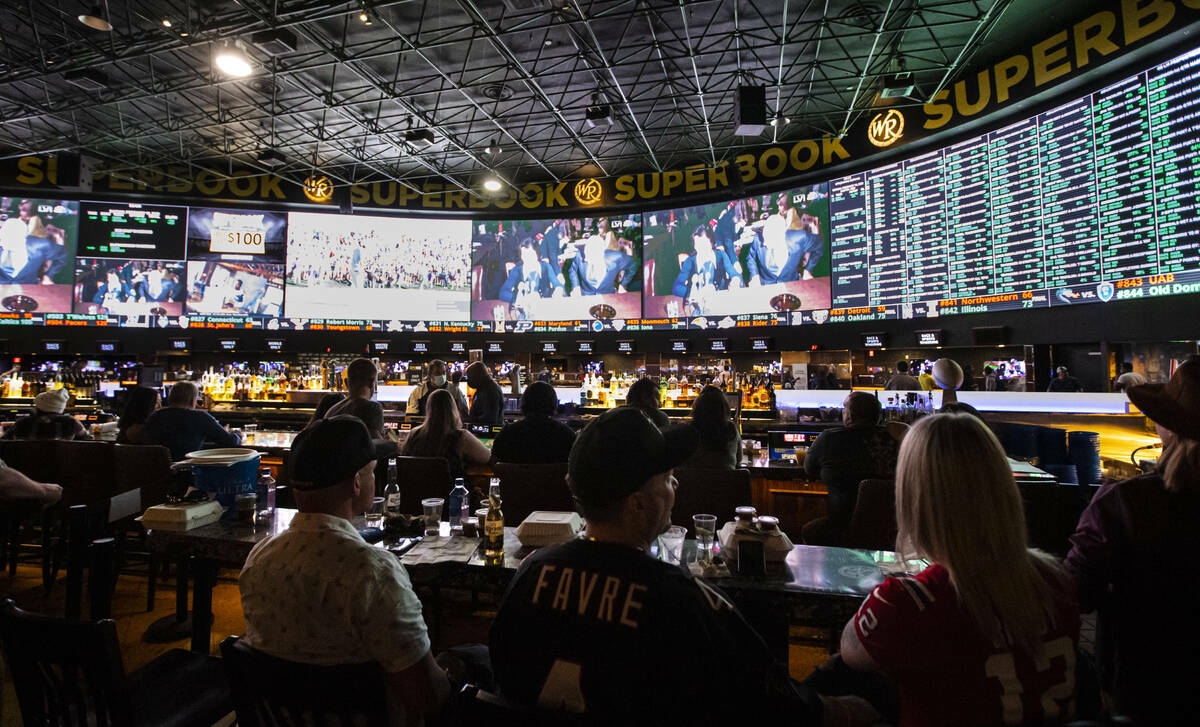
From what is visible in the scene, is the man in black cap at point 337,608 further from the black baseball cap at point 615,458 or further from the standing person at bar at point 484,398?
the standing person at bar at point 484,398

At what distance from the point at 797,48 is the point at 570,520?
9049mm

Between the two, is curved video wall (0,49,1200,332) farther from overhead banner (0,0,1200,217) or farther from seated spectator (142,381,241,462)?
seated spectator (142,381,241,462)

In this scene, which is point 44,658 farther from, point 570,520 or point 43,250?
point 43,250

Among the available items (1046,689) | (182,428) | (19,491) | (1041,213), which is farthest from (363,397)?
(1041,213)

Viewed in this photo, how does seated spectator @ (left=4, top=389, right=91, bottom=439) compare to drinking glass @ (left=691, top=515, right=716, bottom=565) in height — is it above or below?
above

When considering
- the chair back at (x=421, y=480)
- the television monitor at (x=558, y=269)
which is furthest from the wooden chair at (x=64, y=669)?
the television monitor at (x=558, y=269)

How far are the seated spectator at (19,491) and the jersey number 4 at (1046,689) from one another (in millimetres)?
5088

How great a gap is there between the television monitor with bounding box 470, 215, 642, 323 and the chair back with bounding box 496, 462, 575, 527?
9.09 m

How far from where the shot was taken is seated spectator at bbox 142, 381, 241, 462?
480 cm

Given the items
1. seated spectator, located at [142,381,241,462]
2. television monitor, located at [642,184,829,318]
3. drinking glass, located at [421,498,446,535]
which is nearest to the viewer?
drinking glass, located at [421,498,446,535]

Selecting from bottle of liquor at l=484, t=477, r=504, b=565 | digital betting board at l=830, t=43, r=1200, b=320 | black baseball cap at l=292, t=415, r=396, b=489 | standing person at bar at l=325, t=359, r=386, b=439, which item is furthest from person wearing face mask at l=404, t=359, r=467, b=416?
digital betting board at l=830, t=43, r=1200, b=320

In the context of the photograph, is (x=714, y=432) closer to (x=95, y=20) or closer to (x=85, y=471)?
(x=85, y=471)

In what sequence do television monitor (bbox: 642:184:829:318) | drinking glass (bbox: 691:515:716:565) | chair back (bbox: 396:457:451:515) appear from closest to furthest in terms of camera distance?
drinking glass (bbox: 691:515:716:565), chair back (bbox: 396:457:451:515), television monitor (bbox: 642:184:829:318)

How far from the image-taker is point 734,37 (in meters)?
8.23
